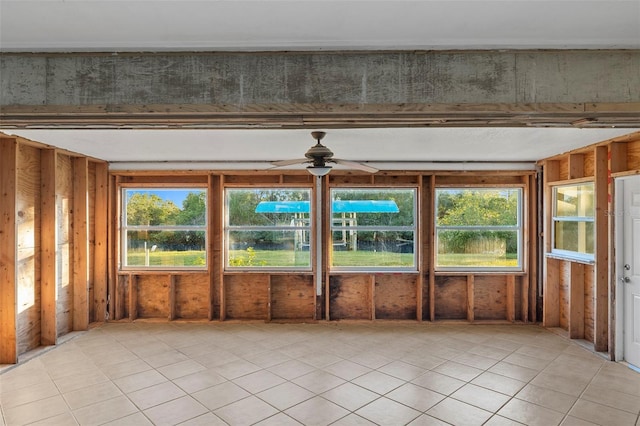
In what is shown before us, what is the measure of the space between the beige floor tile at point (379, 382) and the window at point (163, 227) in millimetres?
3434

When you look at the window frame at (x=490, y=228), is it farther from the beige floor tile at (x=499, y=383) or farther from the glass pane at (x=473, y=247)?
the beige floor tile at (x=499, y=383)

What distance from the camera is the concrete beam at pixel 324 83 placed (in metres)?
1.97

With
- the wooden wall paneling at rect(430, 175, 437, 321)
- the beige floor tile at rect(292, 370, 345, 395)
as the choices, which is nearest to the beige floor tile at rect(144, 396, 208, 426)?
the beige floor tile at rect(292, 370, 345, 395)

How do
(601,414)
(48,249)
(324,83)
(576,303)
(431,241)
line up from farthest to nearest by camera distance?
(431,241)
(576,303)
(48,249)
(601,414)
(324,83)

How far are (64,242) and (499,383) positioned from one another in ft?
19.1

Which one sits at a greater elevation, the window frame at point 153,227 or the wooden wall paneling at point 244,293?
the window frame at point 153,227

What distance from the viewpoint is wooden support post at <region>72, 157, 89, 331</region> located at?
17.7ft

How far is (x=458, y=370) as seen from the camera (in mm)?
3971

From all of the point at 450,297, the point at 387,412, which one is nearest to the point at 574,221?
the point at 450,297

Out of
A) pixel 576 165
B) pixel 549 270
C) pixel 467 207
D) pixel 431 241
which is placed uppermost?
pixel 576 165

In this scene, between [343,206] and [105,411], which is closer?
[105,411]

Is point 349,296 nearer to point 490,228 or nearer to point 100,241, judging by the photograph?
point 490,228

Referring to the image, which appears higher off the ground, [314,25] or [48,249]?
[314,25]

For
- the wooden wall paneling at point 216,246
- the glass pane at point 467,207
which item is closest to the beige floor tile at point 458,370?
the glass pane at point 467,207
